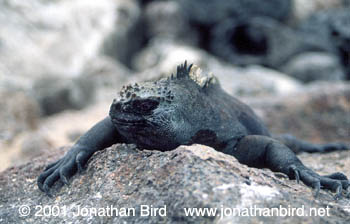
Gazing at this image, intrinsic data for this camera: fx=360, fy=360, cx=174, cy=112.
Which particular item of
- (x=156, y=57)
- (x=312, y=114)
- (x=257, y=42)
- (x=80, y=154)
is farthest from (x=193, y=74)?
(x=257, y=42)

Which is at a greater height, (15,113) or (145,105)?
(145,105)

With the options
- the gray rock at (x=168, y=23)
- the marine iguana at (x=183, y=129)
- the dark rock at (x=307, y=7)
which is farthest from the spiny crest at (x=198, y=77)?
the dark rock at (x=307, y=7)

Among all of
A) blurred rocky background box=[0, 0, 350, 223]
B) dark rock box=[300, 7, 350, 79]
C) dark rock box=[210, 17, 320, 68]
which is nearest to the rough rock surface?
blurred rocky background box=[0, 0, 350, 223]

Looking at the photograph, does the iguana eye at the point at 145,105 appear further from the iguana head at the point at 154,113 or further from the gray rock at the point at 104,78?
the gray rock at the point at 104,78

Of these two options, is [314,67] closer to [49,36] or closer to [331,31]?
[331,31]

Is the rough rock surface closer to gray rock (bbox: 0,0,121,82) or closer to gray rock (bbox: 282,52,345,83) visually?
gray rock (bbox: 0,0,121,82)

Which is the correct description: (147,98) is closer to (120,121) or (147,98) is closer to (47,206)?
(120,121)
